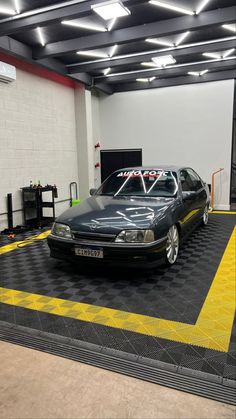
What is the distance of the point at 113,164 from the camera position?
32.1ft

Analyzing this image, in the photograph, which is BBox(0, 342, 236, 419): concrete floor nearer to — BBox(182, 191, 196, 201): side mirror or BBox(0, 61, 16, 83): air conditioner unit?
BBox(182, 191, 196, 201): side mirror

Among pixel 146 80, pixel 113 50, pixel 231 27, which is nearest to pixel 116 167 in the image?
pixel 146 80

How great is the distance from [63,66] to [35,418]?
7291mm

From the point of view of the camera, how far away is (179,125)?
28.8 feet

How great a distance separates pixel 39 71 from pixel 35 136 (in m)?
1.50

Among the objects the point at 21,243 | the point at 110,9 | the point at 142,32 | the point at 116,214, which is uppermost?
the point at 142,32

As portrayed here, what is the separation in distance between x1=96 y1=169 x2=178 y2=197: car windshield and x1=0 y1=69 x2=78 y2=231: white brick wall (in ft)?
8.52

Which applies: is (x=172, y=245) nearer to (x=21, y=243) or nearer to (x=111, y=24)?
(x=21, y=243)

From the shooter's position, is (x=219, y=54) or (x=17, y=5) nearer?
(x=17, y=5)

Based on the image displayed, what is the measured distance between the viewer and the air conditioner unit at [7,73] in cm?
582

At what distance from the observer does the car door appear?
14.5 feet

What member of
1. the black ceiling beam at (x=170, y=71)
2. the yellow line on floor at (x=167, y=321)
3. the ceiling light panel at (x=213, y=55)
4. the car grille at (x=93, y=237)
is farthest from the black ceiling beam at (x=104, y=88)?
the yellow line on floor at (x=167, y=321)

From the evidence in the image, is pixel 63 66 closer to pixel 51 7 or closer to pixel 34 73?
pixel 34 73

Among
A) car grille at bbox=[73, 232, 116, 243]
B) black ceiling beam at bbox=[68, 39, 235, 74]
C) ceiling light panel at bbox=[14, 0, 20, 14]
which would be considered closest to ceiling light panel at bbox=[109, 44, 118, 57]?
black ceiling beam at bbox=[68, 39, 235, 74]
